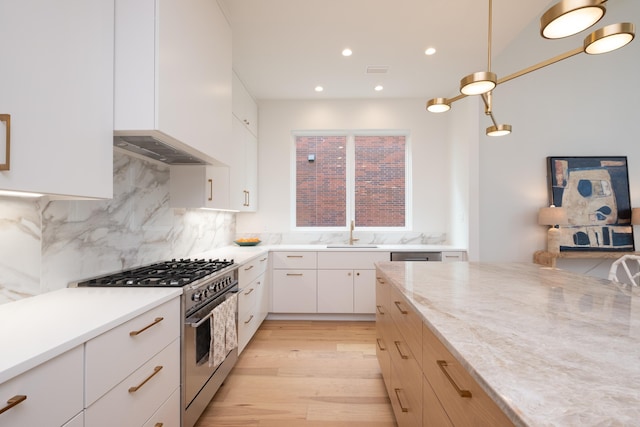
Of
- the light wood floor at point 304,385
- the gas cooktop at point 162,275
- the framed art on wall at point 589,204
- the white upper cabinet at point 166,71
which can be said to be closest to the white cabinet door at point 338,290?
the light wood floor at point 304,385

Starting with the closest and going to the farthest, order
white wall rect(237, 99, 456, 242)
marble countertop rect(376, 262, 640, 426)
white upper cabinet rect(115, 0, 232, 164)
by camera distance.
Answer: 1. marble countertop rect(376, 262, 640, 426)
2. white upper cabinet rect(115, 0, 232, 164)
3. white wall rect(237, 99, 456, 242)

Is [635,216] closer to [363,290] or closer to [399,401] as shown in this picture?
[363,290]

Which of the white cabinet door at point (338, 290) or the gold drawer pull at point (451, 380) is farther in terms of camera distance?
the white cabinet door at point (338, 290)

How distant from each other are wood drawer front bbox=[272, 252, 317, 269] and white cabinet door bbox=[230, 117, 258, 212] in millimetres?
739

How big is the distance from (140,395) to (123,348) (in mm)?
265

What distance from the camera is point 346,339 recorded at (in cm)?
312

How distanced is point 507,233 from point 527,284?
2.26m

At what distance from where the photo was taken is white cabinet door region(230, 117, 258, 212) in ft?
10.4

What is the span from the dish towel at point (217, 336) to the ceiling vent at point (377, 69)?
2801mm

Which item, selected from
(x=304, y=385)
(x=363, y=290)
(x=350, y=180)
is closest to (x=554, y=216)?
(x=363, y=290)

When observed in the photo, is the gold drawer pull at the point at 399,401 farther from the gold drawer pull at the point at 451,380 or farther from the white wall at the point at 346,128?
the white wall at the point at 346,128

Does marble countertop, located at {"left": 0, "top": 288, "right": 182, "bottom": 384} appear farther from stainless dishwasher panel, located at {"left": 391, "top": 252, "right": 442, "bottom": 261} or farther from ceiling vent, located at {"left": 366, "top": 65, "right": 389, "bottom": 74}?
ceiling vent, located at {"left": 366, "top": 65, "right": 389, "bottom": 74}

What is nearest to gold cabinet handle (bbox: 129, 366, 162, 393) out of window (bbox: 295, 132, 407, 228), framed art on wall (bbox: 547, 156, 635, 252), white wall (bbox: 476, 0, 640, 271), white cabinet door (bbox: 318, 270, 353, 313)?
white cabinet door (bbox: 318, 270, 353, 313)

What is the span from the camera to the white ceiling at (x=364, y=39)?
2363mm
